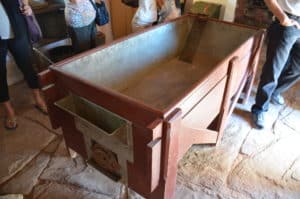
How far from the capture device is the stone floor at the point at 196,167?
57.2 inches

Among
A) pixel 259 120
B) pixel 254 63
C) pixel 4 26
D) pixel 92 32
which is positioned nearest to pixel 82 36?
pixel 92 32

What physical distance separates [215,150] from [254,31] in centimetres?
89

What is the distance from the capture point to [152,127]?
0.84m

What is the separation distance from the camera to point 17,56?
1.76 metres

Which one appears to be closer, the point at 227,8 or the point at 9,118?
the point at 9,118

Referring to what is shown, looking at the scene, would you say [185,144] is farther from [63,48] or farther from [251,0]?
[251,0]

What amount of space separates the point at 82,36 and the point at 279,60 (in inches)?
60.7

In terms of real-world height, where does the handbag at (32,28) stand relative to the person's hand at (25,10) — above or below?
below

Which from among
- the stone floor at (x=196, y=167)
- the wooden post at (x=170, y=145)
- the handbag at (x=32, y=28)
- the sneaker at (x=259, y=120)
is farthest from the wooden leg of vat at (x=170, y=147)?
the handbag at (x=32, y=28)

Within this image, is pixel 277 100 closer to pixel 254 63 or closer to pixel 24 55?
pixel 254 63

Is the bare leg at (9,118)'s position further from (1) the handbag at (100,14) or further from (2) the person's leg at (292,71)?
(2) the person's leg at (292,71)

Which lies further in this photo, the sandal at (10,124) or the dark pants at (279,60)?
the sandal at (10,124)

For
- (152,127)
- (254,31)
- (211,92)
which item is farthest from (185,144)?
(254,31)

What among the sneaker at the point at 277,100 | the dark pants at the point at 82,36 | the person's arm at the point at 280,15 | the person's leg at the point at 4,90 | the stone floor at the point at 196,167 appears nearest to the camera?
the stone floor at the point at 196,167
